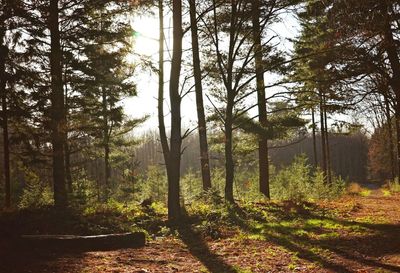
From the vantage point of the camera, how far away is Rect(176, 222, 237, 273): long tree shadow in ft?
21.8

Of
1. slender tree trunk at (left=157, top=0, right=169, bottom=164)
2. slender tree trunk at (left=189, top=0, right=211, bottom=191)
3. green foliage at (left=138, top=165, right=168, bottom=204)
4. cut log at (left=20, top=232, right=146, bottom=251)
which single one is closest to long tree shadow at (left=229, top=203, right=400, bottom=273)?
cut log at (left=20, top=232, right=146, bottom=251)

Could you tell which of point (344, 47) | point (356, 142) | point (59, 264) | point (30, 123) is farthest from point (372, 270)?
point (356, 142)

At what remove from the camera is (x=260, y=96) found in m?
18.0

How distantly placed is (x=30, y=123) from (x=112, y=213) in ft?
15.8

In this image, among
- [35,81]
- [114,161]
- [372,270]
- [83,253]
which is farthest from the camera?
[114,161]

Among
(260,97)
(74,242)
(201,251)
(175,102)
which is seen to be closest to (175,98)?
(175,102)

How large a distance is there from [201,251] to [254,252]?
1051mm

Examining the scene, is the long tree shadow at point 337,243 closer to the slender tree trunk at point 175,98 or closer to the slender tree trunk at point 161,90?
the slender tree trunk at point 175,98

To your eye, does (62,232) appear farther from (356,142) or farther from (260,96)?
(356,142)

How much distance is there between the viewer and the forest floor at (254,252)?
21.2ft

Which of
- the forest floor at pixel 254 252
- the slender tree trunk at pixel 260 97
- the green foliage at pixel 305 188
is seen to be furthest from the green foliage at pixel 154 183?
the forest floor at pixel 254 252

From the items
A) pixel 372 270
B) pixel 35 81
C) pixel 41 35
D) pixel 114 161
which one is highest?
pixel 41 35

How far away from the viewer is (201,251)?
8.02 meters

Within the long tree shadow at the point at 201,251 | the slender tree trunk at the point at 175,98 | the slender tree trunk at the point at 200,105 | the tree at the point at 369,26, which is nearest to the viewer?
the long tree shadow at the point at 201,251
